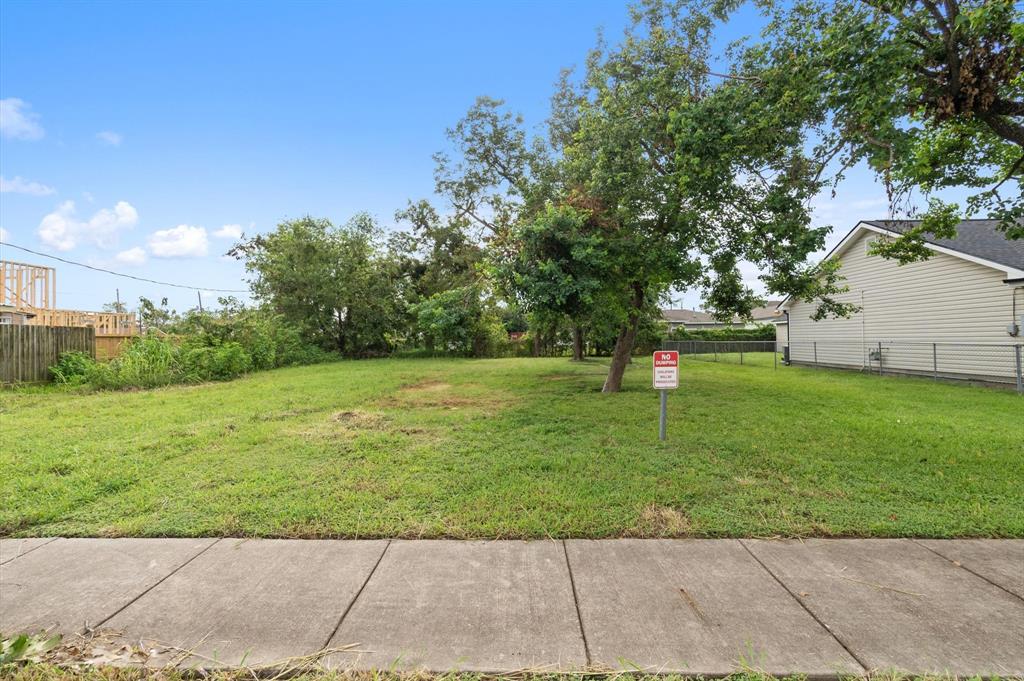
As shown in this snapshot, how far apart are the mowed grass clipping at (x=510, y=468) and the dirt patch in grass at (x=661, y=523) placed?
17 millimetres

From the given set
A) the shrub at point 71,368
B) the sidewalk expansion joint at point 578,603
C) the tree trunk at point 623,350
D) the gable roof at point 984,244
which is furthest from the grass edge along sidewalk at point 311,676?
the gable roof at point 984,244

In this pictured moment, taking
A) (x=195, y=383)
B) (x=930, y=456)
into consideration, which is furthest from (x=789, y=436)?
(x=195, y=383)

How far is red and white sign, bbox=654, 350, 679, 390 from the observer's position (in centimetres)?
539

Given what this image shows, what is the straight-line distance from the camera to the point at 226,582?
2.55 m

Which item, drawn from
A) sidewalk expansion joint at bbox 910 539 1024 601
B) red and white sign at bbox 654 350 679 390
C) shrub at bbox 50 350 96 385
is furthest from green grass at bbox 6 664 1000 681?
shrub at bbox 50 350 96 385

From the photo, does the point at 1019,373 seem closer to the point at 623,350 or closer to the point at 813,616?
the point at 623,350

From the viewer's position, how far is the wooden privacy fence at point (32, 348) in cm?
1000

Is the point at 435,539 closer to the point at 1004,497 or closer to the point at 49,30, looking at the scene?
the point at 1004,497

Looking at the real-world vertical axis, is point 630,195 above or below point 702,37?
below

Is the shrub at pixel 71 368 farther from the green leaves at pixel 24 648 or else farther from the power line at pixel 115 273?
the green leaves at pixel 24 648

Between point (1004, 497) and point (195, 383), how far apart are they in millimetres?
14473

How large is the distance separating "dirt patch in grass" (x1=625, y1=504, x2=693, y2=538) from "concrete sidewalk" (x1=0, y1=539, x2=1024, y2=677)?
0.12 m

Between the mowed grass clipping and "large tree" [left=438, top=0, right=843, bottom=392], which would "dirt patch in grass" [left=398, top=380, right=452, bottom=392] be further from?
"large tree" [left=438, top=0, right=843, bottom=392]

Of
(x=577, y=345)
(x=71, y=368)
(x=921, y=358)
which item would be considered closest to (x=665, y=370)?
(x=921, y=358)
